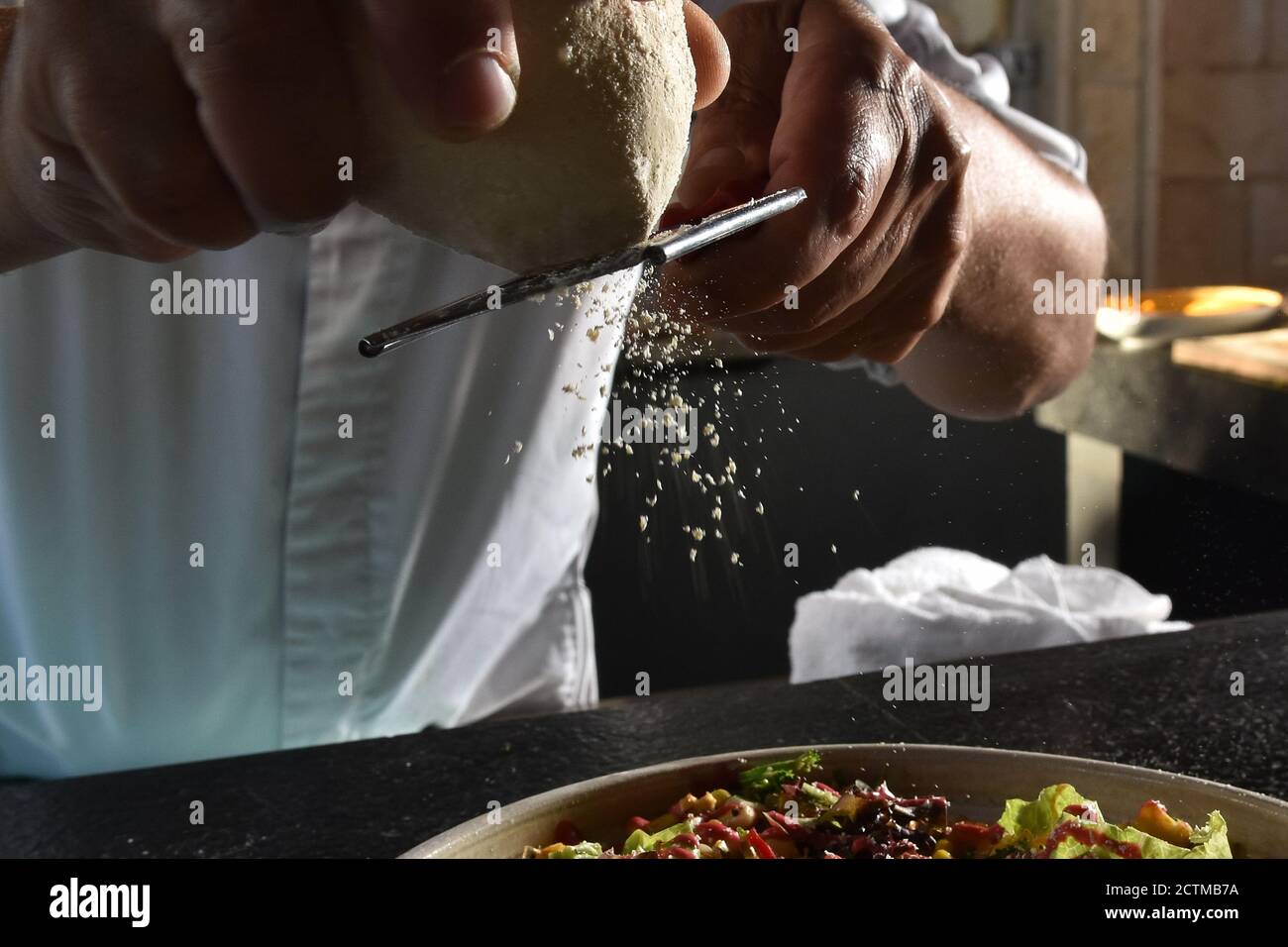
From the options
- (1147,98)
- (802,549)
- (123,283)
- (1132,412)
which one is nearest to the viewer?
(123,283)

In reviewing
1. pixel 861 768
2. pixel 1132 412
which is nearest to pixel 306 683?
pixel 861 768

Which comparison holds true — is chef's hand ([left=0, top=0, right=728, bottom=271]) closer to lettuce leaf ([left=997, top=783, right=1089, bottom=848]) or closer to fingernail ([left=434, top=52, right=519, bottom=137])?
fingernail ([left=434, top=52, right=519, bottom=137])

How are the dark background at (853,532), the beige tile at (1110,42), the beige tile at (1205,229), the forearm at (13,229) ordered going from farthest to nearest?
the beige tile at (1205,229)
the beige tile at (1110,42)
the dark background at (853,532)
the forearm at (13,229)

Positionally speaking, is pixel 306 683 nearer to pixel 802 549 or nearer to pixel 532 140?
pixel 532 140

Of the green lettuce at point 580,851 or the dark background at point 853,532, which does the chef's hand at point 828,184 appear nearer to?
the green lettuce at point 580,851

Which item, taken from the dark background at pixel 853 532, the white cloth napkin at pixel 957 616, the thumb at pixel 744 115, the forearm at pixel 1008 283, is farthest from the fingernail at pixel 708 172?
the dark background at pixel 853 532

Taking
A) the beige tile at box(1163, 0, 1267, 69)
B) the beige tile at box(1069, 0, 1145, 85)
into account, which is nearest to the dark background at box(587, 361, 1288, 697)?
the beige tile at box(1069, 0, 1145, 85)

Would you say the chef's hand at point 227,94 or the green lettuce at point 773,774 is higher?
the chef's hand at point 227,94
